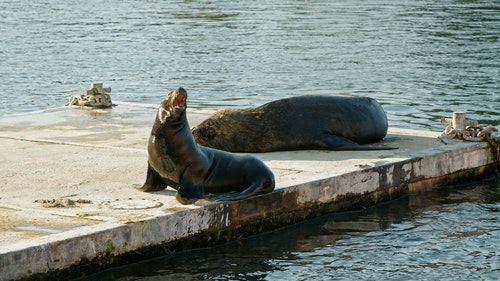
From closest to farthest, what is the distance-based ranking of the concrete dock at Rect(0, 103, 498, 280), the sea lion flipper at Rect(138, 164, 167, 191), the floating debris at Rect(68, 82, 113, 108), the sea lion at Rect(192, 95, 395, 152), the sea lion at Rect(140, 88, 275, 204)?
the concrete dock at Rect(0, 103, 498, 280) → the sea lion at Rect(140, 88, 275, 204) → the sea lion flipper at Rect(138, 164, 167, 191) → the sea lion at Rect(192, 95, 395, 152) → the floating debris at Rect(68, 82, 113, 108)

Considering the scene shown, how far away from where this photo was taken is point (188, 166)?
31.4ft

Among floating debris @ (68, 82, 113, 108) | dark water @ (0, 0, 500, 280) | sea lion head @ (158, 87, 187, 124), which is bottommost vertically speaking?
dark water @ (0, 0, 500, 280)

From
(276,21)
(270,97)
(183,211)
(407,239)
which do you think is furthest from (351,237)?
(276,21)

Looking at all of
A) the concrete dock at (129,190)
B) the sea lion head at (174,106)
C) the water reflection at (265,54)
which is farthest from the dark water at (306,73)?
the sea lion head at (174,106)

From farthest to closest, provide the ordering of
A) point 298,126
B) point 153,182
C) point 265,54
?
point 265,54 → point 298,126 → point 153,182

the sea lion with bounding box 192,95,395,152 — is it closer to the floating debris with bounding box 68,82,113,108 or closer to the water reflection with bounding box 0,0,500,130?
the floating debris with bounding box 68,82,113,108

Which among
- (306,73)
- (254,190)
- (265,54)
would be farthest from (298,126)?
(265,54)

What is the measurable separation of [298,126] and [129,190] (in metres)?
2.93

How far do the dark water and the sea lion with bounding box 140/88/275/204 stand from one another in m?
0.51

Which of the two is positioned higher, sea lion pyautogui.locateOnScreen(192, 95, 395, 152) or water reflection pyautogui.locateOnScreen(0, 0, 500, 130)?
sea lion pyautogui.locateOnScreen(192, 95, 395, 152)

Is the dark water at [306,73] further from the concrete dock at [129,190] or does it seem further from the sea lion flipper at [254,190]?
the sea lion flipper at [254,190]

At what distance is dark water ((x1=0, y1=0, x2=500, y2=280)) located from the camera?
9.44m

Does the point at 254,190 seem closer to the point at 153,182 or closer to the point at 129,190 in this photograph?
the point at 153,182

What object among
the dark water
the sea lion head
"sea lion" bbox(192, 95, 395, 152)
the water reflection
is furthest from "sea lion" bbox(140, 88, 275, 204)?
the water reflection
